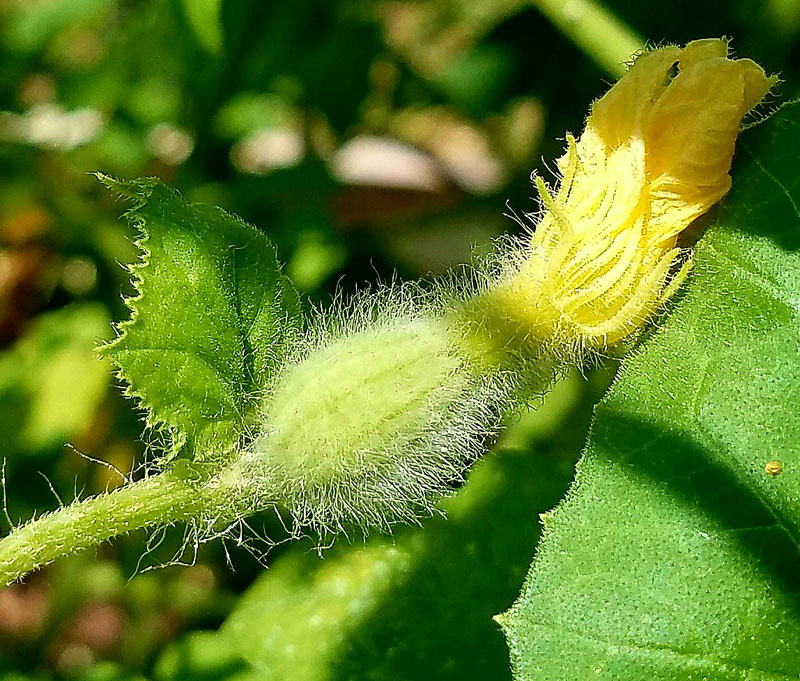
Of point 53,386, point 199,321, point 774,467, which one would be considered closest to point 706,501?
point 774,467

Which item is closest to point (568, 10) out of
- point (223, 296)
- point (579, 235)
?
point (579, 235)

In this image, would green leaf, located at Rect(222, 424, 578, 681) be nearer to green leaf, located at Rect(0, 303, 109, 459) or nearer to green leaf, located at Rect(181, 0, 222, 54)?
green leaf, located at Rect(0, 303, 109, 459)

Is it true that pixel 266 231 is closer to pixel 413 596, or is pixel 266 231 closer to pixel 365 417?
pixel 413 596

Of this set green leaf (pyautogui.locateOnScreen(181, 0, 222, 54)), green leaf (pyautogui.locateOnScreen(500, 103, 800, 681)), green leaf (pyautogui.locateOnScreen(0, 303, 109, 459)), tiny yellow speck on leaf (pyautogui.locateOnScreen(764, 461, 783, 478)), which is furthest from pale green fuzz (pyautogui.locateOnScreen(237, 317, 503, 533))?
green leaf (pyautogui.locateOnScreen(0, 303, 109, 459))

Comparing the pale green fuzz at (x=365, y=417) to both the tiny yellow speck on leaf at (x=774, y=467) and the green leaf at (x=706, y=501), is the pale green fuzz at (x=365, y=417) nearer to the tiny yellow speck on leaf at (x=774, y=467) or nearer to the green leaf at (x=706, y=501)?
the green leaf at (x=706, y=501)

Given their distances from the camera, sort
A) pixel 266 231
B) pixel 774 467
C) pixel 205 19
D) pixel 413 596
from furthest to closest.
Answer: pixel 266 231 < pixel 205 19 < pixel 413 596 < pixel 774 467

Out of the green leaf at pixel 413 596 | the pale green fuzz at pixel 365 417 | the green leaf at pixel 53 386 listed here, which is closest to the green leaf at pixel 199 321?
the pale green fuzz at pixel 365 417

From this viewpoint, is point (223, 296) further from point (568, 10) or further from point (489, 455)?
point (568, 10)
